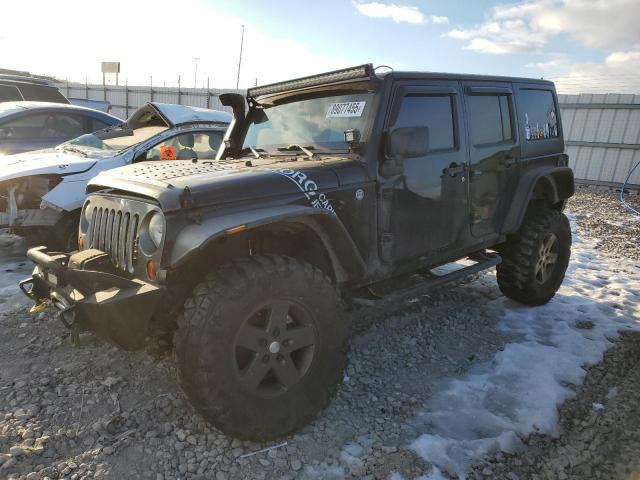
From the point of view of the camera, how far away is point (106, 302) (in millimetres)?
2281

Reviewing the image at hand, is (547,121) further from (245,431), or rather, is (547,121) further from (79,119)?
(79,119)

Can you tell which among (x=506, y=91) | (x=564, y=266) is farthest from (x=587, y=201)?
(x=506, y=91)

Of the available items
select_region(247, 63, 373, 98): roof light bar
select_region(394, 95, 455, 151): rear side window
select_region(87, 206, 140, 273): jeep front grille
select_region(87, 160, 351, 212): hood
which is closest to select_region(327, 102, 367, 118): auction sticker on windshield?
select_region(247, 63, 373, 98): roof light bar

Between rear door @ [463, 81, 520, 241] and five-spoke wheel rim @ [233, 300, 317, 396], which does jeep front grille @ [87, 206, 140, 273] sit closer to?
five-spoke wheel rim @ [233, 300, 317, 396]

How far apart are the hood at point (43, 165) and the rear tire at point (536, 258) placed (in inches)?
183

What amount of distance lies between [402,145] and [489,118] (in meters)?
1.53

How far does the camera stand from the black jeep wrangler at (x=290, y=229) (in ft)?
7.70

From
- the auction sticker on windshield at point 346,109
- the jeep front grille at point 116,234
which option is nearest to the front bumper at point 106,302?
the jeep front grille at point 116,234

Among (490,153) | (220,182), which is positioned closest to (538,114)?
(490,153)

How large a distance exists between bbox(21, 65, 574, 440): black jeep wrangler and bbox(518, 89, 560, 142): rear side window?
0.87ft

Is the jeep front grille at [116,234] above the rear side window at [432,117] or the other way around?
the other way around

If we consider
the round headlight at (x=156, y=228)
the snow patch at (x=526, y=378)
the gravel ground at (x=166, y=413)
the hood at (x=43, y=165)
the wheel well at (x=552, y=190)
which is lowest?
the gravel ground at (x=166, y=413)

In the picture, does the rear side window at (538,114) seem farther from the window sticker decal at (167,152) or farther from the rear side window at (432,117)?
the window sticker decal at (167,152)

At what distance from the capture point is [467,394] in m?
3.15
